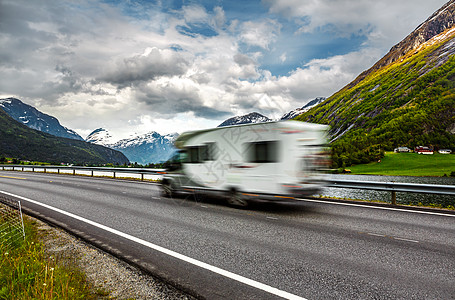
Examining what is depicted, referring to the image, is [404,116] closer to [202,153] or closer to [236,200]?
[202,153]

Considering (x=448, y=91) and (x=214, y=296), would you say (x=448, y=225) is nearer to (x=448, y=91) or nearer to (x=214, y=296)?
(x=214, y=296)

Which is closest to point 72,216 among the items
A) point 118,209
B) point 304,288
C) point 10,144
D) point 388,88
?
point 118,209

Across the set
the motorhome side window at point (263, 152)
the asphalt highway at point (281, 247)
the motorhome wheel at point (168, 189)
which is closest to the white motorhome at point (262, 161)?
the motorhome side window at point (263, 152)

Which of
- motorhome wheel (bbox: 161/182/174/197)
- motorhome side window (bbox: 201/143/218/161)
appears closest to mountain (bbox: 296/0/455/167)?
motorhome wheel (bbox: 161/182/174/197)

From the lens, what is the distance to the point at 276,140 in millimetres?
8898

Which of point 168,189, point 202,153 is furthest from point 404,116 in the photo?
point 202,153

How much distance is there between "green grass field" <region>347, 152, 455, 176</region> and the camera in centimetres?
8444

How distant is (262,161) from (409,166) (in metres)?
103

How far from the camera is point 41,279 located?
140 inches

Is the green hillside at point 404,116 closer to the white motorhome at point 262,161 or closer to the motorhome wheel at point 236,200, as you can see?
the white motorhome at point 262,161

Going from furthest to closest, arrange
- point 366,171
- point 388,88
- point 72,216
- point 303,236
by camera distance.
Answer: point 388,88
point 366,171
point 72,216
point 303,236

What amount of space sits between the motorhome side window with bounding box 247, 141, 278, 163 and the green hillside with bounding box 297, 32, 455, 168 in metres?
97.0

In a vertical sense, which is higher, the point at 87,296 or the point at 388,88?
the point at 388,88

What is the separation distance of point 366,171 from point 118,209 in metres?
92.2
